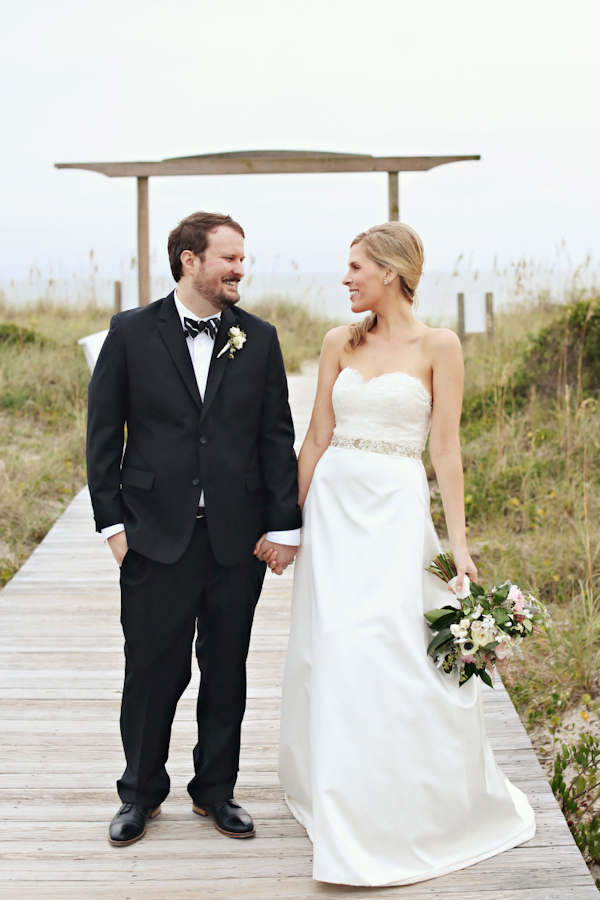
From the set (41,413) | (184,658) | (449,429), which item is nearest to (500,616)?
(449,429)

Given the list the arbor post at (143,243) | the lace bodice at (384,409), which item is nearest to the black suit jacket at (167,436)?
the lace bodice at (384,409)

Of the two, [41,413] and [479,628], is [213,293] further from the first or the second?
[41,413]

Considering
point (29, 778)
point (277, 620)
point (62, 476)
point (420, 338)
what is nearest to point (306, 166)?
point (62, 476)

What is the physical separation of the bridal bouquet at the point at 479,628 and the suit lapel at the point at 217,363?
0.84 m

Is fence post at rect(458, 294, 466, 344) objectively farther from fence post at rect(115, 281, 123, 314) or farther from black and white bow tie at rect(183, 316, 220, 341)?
black and white bow tie at rect(183, 316, 220, 341)

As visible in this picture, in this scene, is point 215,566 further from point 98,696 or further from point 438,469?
point 98,696

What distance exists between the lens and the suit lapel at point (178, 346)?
2555mm

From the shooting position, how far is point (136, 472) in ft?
8.46

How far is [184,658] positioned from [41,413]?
683 centimetres

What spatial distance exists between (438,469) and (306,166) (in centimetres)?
→ 533

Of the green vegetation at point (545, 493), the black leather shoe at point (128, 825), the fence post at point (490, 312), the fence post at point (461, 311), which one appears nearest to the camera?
the black leather shoe at point (128, 825)

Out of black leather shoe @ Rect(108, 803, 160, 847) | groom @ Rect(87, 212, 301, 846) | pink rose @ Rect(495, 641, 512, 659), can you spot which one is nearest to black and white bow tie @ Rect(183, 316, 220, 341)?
groom @ Rect(87, 212, 301, 846)

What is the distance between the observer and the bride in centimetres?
245

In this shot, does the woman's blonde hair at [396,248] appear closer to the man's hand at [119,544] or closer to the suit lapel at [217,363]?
the suit lapel at [217,363]
